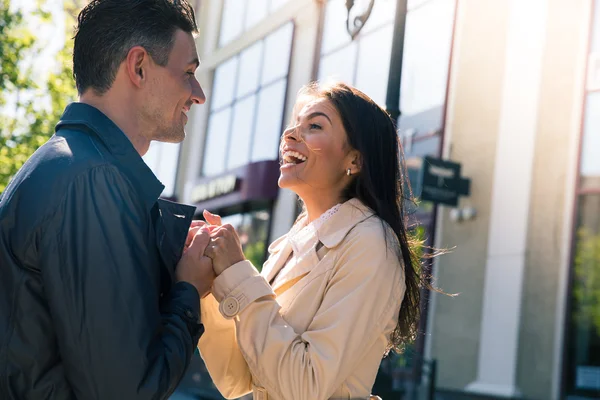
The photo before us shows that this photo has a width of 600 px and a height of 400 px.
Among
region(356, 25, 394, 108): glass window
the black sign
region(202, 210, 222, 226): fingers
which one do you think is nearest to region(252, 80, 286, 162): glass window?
region(356, 25, 394, 108): glass window

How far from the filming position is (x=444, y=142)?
1367cm

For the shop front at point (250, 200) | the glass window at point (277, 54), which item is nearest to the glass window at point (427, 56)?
the shop front at point (250, 200)

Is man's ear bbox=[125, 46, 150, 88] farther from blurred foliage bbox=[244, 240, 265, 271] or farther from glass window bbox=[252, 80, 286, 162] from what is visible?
glass window bbox=[252, 80, 286, 162]

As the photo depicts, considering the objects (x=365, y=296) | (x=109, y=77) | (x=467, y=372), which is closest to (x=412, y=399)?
(x=467, y=372)

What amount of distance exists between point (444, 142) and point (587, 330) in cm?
422

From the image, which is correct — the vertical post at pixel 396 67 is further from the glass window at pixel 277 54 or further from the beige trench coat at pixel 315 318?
the glass window at pixel 277 54

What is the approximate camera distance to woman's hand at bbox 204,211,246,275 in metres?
2.76

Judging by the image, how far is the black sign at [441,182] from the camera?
12.5 m

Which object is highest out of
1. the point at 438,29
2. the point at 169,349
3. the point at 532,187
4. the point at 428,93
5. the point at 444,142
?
the point at 438,29

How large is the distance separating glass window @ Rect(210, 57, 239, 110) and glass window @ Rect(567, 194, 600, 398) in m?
14.1

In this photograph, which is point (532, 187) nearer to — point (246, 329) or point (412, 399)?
point (412, 399)

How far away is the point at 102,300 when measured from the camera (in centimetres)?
195

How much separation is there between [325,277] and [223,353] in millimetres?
521

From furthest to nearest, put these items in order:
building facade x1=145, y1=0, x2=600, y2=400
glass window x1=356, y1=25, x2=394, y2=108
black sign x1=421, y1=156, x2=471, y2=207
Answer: glass window x1=356, y1=25, x2=394, y2=108, black sign x1=421, y1=156, x2=471, y2=207, building facade x1=145, y1=0, x2=600, y2=400
